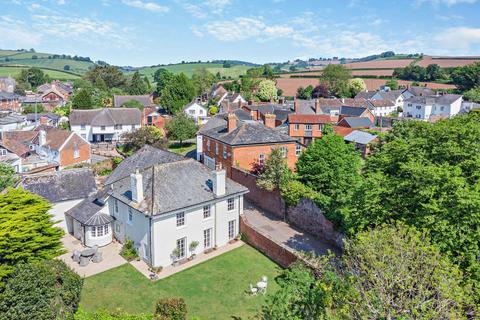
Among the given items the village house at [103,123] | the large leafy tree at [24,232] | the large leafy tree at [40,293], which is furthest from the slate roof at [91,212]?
the village house at [103,123]

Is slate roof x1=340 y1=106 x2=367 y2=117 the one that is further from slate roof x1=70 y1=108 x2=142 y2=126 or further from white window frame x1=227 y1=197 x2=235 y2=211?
white window frame x1=227 y1=197 x2=235 y2=211

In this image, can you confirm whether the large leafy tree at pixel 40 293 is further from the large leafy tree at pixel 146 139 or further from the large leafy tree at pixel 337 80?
the large leafy tree at pixel 337 80

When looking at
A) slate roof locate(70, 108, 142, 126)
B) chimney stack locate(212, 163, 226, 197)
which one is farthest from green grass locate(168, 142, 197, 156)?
chimney stack locate(212, 163, 226, 197)

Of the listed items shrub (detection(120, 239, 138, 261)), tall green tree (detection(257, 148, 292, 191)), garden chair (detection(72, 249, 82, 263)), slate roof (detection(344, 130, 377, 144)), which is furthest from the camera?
slate roof (detection(344, 130, 377, 144))

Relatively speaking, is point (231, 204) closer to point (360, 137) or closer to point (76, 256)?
point (76, 256)

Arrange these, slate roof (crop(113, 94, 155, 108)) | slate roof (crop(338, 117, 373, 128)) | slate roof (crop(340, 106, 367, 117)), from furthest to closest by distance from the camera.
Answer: slate roof (crop(113, 94, 155, 108)) → slate roof (crop(340, 106, 367, 117)) → slate roof (crop(338, 117, 373, 128))

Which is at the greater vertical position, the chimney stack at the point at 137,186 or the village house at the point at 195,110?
the village house at the point at 195,110

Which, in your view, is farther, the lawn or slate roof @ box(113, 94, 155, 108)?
slate roof @ box(113, 94, 155, 108)

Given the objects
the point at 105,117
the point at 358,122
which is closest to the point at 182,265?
the point at 105,117
